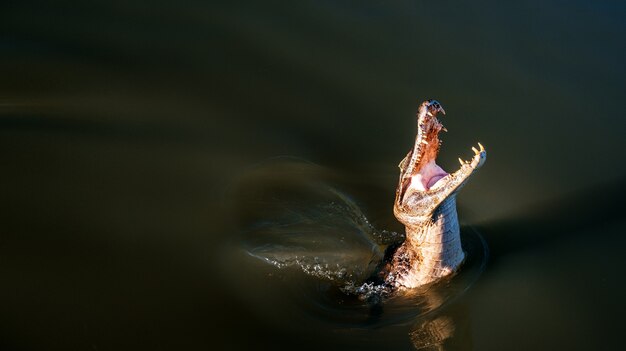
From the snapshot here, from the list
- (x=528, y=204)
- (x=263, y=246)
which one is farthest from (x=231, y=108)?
(x=528, y=204)

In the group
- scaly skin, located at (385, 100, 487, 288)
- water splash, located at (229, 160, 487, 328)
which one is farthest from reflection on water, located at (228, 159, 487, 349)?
scaly skin, located at (385, 100, 487, 288)

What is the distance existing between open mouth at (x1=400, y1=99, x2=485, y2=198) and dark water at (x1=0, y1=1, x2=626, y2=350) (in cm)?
85

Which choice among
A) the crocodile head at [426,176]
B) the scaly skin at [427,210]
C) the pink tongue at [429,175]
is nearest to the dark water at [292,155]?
the scaly skin at [427,210]

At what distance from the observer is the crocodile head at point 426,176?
4.39 meters

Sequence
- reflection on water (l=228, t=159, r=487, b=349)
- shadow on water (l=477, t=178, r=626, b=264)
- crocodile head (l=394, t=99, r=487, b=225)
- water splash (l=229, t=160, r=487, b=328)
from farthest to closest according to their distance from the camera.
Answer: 1. shadow on water (l=477, t=178, r=626, b=264)
2. water splash (l=229, t=160, r=487, b=328)
3. reflection on water (l=228, t=159, r=487, b=349)
4. crocodile head (l=394, t=99, r=487, b=225)

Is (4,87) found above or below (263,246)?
above

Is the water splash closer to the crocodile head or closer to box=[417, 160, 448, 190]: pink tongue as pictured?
the crocodile head

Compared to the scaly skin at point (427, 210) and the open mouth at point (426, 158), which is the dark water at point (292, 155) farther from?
the open mouth at point (426, 158)

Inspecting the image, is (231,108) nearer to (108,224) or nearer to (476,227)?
(108,224)

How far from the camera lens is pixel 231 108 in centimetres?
681

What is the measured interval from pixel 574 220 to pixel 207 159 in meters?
3.29

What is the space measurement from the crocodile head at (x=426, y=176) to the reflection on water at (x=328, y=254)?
65 cm

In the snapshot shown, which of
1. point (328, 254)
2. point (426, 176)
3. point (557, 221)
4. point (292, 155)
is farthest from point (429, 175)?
point (292, 155)

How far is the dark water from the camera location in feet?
14.5
